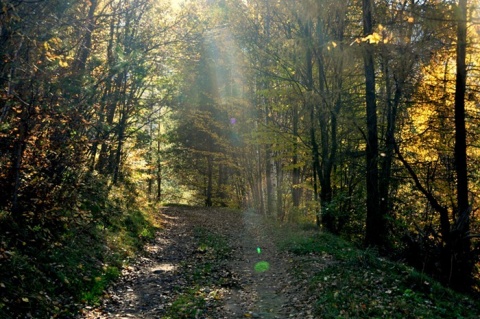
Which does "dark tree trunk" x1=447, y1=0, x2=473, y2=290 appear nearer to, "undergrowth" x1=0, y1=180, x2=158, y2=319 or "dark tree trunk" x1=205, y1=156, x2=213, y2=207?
"undergrowth" x1=0, y1=180, x2=158, y2=319

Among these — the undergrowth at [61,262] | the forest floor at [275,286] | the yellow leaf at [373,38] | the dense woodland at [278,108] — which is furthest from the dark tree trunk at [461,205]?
the undergrowth at [61,262]

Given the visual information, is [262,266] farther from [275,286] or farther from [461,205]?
[461,205]

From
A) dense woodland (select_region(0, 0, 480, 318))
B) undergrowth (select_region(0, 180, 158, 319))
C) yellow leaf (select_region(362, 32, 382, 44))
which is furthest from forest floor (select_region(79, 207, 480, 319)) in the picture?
yellow leaf (select_region(362, 32, 382, 44))

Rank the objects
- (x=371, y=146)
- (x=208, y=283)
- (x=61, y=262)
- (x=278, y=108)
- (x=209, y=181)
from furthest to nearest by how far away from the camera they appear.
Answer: (x=209, y=181)
(x=278, y=108)
(x=371, y=146)
(x=208, y=283)
(x=61, y=262)

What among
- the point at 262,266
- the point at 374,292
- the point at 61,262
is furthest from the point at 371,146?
the point at 61,262

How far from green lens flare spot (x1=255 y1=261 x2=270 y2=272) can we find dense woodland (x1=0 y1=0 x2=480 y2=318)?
14.5ft

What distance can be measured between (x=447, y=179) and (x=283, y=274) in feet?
27.3

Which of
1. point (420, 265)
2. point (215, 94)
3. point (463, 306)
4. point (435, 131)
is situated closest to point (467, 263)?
point (420, 265)

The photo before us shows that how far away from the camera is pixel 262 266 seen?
1127cm

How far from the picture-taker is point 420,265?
39.0 feet

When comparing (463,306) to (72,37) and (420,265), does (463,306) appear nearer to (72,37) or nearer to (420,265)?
(420,265)

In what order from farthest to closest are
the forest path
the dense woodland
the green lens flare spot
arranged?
the green lens flare spot → the dense woodland → the forest path

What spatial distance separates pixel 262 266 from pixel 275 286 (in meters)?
1.95

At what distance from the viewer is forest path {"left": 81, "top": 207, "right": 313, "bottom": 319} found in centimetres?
753
